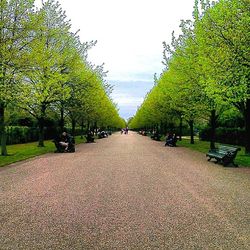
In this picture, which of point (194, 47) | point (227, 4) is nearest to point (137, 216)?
point (227, 4)

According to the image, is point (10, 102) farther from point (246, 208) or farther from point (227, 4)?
point (246, 208)

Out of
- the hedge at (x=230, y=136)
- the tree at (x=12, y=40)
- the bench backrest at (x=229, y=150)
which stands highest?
the tree at (x=12, y=40)

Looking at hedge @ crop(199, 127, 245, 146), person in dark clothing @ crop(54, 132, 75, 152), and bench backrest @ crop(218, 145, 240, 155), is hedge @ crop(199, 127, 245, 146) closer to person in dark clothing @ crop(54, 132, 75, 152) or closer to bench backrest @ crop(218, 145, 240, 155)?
person in dark clothing @ crop(54, 132, 75, 152)

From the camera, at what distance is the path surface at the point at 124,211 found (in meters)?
5.79

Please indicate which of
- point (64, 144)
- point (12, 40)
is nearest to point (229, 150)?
point (64, 144)

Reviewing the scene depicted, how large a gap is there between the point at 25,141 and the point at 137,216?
35.9 meters

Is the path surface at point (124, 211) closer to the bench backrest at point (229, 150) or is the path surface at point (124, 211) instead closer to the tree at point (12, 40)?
the bench backrest at point (229, 150)

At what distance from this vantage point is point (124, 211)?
7.67 m

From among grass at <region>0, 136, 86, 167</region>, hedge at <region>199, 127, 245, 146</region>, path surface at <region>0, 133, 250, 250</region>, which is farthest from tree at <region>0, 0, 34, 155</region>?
hedge at <region>199, 127, 245, 146</region>

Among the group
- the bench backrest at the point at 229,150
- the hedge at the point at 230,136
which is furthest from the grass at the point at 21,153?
the hedge at the point at 230,136

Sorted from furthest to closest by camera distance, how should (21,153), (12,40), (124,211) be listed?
(21,153), (12,40), (124,211)

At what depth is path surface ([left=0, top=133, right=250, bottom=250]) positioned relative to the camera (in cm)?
579

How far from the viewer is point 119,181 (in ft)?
38.7

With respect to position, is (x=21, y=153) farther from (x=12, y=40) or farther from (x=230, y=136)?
(x=230, y=136)
